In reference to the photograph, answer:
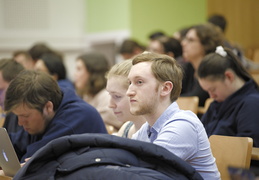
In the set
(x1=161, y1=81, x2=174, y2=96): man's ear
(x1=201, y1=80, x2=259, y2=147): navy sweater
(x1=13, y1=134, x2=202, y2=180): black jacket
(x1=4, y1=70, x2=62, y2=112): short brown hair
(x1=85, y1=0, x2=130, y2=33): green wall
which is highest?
(x1=161, y1=81, x2=174, y2=96): man's ear

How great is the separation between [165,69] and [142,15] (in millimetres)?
5113

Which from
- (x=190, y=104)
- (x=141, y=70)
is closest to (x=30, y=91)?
(x=141, y=70)

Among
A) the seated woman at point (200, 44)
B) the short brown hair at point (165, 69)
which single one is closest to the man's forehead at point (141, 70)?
the short brown hair at point (165, 69)

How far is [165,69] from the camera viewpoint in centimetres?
206

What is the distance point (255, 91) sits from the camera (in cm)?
311

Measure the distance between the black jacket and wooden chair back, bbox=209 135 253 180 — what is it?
1.98 ft

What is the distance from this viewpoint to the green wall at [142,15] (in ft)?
23.0

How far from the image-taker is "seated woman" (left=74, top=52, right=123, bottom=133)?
4.31 m

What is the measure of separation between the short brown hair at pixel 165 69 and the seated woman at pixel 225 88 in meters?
1.00

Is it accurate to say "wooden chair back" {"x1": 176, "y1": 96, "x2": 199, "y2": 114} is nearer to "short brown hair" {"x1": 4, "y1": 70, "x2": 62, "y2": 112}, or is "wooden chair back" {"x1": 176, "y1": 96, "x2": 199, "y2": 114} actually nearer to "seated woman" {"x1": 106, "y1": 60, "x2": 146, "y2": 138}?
"seated woman" {"x1": 106, "y1": 60, "x2": 146, "y2": 138}

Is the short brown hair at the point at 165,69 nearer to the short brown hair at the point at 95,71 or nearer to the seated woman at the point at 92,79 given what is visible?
the seated woman at the point at 92,79

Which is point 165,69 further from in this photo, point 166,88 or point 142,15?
point 142,15

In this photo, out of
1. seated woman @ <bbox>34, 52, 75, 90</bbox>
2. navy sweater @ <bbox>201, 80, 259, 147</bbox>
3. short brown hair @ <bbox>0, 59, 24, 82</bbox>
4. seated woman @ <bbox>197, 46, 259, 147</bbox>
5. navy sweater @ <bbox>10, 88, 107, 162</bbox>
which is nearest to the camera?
navy sweater @ <bbox>10, 88, 107, 162</bbox>

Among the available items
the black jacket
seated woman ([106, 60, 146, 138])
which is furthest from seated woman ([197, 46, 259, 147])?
the black jacket
